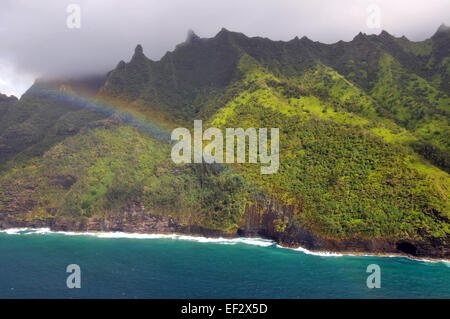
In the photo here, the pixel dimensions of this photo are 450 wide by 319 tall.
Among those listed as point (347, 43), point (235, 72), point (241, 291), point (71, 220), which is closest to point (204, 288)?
point (241, 291)

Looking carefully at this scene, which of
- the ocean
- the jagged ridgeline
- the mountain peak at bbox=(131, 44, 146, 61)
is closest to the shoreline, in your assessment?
the ocean

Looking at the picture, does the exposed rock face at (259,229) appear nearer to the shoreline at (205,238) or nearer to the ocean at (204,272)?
the shoreline at (205,238)

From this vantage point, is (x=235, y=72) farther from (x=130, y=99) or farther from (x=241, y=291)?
(x=241, y=291)

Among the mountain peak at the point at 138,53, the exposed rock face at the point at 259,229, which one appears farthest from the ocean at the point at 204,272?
the mountain peak at the point at 138,53

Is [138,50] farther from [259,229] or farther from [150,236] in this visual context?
[259,229]

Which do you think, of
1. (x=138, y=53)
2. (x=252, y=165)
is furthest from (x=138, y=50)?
(x=252, y=165)

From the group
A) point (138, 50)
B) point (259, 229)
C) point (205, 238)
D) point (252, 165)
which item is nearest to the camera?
point (259, 229)

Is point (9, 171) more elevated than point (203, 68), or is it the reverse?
point (203, 68)
